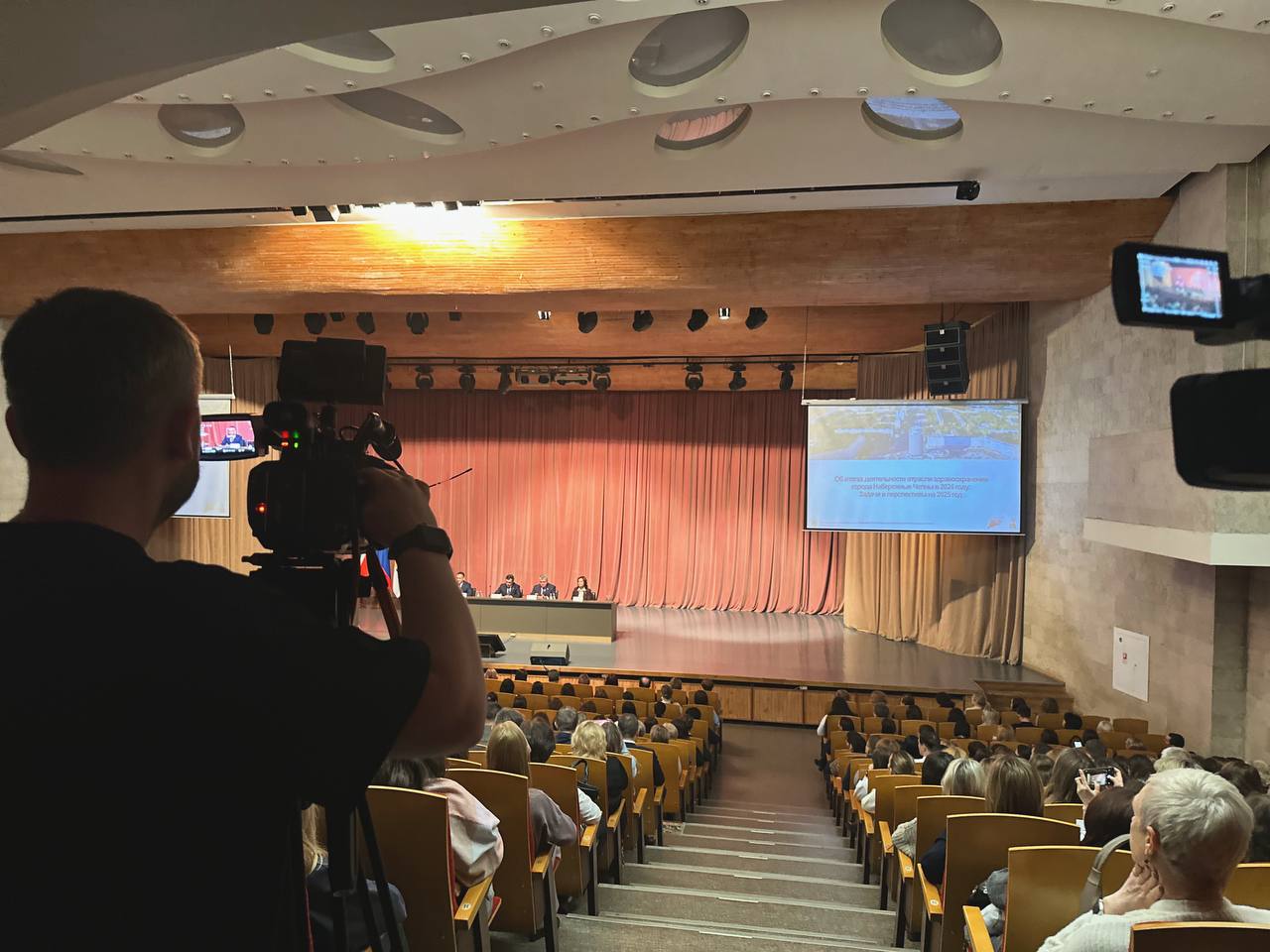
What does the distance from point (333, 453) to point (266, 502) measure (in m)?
0.13

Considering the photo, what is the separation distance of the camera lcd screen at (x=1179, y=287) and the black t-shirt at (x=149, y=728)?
136 cm

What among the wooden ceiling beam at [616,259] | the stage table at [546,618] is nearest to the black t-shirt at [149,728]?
Answer: the wooden ceiling beam at [616,259]

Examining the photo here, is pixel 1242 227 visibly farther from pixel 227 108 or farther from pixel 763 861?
pixel 227 108

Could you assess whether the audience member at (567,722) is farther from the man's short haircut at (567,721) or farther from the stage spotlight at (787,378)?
the stage spotlight at (787,378)

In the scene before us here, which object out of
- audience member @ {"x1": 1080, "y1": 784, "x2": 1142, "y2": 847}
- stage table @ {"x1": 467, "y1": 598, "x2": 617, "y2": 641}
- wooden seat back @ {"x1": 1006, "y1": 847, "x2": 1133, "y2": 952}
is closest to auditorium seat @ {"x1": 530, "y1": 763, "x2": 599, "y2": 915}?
wooden seat back @ {"x1": 1006, "y1": 847, "x2": 1133, "y2": 952}

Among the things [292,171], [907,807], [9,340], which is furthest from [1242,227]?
[9,340]

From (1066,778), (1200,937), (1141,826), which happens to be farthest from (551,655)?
(1200,937)

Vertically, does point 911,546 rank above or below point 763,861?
above

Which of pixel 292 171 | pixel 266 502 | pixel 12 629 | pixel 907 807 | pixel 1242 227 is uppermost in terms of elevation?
pixel 292 171

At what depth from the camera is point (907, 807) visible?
175 inches

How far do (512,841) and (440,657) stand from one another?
2.68m

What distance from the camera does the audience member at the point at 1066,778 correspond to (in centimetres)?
430

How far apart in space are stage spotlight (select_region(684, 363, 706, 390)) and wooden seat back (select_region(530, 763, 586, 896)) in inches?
498

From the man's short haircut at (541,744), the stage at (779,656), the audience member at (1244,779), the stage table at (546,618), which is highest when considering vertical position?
the audience member at (1244,779)
